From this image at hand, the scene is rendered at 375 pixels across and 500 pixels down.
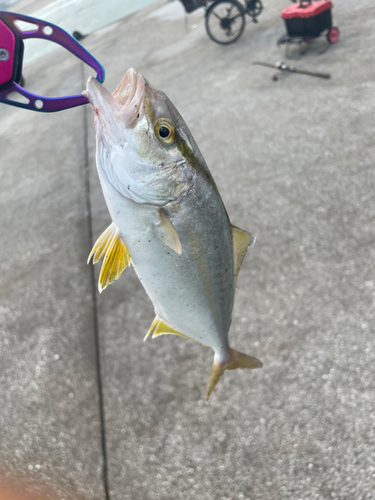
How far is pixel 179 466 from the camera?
2309 millimetres

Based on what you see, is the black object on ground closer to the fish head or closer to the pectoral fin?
the fish head

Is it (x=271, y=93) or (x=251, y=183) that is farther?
(x=271, y=93)

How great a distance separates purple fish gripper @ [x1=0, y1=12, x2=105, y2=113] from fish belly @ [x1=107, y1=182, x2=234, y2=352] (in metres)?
0.24

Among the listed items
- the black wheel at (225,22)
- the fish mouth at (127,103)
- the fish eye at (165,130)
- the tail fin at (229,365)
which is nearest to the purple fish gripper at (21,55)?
the fish mouth at (127,103)

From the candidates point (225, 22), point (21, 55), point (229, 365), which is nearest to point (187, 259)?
point (229, 365)

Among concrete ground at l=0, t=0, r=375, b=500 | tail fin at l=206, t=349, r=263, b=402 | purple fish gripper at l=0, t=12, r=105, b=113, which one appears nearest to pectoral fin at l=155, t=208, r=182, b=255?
purple fish gripper at l=0, t=12, r=105, b=113

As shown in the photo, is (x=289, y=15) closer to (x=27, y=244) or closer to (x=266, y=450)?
(x=27, y=244)

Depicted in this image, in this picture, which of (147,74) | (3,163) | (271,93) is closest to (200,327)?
(271,93)

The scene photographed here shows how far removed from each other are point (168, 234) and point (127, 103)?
0.95ft

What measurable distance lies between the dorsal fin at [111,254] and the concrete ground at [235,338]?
69.1 inches

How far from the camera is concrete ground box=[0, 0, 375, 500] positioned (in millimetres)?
2271

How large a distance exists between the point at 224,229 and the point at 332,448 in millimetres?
1794

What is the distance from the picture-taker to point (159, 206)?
914 mm

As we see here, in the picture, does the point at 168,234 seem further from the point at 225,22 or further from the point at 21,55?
the point at 225,22
